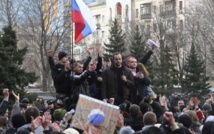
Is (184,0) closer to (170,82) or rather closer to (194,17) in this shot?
(194,17)

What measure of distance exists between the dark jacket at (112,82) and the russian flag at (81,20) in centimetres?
129

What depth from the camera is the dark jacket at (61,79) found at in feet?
42.4

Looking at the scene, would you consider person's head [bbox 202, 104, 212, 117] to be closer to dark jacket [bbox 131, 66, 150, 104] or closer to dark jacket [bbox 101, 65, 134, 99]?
dark jacket [bbox 131, 66, 150, 104]

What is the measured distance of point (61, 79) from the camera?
1300cm

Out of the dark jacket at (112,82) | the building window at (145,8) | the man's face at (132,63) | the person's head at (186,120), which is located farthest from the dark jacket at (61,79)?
the building window at (145,8)

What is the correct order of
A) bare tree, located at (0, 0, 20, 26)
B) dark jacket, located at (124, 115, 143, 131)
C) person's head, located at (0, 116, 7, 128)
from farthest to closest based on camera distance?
bare tree, located at (0, 0, 20, 26)
dark jacket, located at (124, 115, 143, 131)
person's head, located at (0, 116, 7, 128)

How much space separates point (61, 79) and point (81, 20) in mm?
1743

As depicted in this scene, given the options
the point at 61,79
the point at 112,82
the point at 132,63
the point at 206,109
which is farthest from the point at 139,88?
the point at 61,79

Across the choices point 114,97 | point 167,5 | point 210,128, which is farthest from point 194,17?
point 210,128

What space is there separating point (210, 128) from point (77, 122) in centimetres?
210

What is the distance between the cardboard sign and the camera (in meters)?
6.86

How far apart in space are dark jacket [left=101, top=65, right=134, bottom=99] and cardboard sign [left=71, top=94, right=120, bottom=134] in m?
5.35

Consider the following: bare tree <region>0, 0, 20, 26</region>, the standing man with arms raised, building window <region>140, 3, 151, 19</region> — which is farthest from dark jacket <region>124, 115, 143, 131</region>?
building window <region>140, 3, 151, 19</region>

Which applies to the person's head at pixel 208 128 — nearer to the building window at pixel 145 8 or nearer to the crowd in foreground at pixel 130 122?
the crowd in foreground at pixel 130 122
